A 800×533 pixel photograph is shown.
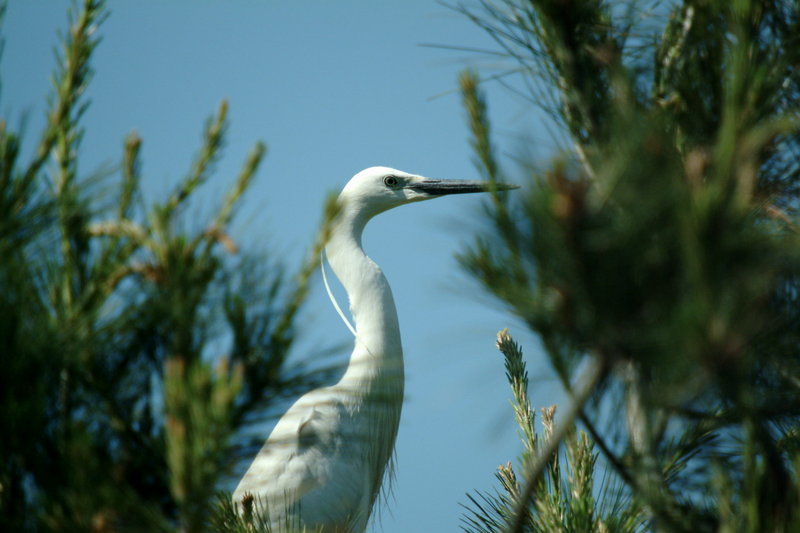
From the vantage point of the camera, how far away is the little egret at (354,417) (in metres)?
3.14

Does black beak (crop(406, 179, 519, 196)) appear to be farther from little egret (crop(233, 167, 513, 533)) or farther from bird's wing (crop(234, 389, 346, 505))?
bird's wing (crop(234, 389, 346, 505))

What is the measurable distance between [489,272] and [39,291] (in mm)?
624

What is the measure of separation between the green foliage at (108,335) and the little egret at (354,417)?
1869mm

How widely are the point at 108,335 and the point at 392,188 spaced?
298cm

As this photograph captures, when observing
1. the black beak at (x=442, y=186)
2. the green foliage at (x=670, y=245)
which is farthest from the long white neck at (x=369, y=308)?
the green foliage at (x=670, y=245)

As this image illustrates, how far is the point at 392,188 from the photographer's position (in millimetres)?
3916

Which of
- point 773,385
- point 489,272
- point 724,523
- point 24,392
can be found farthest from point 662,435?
point 24,392

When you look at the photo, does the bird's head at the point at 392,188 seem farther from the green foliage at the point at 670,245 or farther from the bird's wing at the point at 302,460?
the green foliage at the point at 670,245

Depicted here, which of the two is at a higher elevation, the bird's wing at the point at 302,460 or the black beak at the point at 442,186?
the black beak at the point at 442,186

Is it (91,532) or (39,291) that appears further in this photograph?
(39,291)

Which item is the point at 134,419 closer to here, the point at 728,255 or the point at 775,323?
the point at 728,255

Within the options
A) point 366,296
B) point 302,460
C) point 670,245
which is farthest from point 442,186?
point 670,245

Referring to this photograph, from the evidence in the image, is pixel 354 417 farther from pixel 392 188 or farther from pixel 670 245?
pixel 670 245

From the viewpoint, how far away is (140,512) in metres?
0.92
